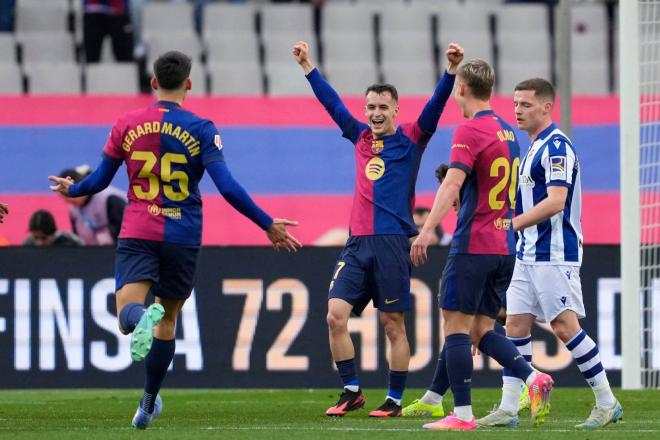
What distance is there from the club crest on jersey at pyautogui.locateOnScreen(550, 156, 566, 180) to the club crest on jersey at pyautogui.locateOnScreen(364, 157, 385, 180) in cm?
132

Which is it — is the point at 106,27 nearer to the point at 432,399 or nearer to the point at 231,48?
the point at 231,48

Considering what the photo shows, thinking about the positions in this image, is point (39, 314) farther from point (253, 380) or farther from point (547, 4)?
point (547, 4)

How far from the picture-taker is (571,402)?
10.3m

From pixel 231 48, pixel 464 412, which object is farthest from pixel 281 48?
pixel 464 412

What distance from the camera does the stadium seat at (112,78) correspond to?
17703mm

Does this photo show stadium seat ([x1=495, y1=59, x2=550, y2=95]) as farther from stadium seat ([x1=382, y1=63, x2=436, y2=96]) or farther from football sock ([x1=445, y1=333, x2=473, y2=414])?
football sock ([x1=445, y1=333, x2=473, y2=414])

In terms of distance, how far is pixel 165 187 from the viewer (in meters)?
7.69

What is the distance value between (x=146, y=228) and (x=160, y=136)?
493 mm

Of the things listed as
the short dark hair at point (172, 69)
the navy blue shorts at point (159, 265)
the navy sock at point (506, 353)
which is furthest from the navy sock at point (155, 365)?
the navy sock at point (506, 353)

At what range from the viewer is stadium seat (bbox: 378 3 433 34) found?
62.7ft

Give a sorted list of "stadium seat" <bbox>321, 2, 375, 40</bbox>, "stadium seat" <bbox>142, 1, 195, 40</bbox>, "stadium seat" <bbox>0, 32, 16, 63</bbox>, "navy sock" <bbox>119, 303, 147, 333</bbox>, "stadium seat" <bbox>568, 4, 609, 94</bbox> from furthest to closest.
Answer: "stadium seat" <bbox>321, 2, 375, 40</bbox>, "stadium seat" <bbox>142, 1, 195, 40</bbox>, "stadium seat" <bbox>568, 4, 609, 94</bbox>, "stadium seat" <bbox>0, 32, 16, 63</bbox>, "navy sock" <bbox>119, 303, 147, 333</bbox>

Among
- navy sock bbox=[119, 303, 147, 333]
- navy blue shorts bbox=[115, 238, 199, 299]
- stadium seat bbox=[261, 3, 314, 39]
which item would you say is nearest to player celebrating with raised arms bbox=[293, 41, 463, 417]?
navy blue shorts bbox=[115, 238, 199, 299]

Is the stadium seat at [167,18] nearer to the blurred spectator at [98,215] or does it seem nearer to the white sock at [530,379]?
the blurred spectator at [98,215]

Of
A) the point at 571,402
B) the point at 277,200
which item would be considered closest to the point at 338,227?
the point at 277,200
